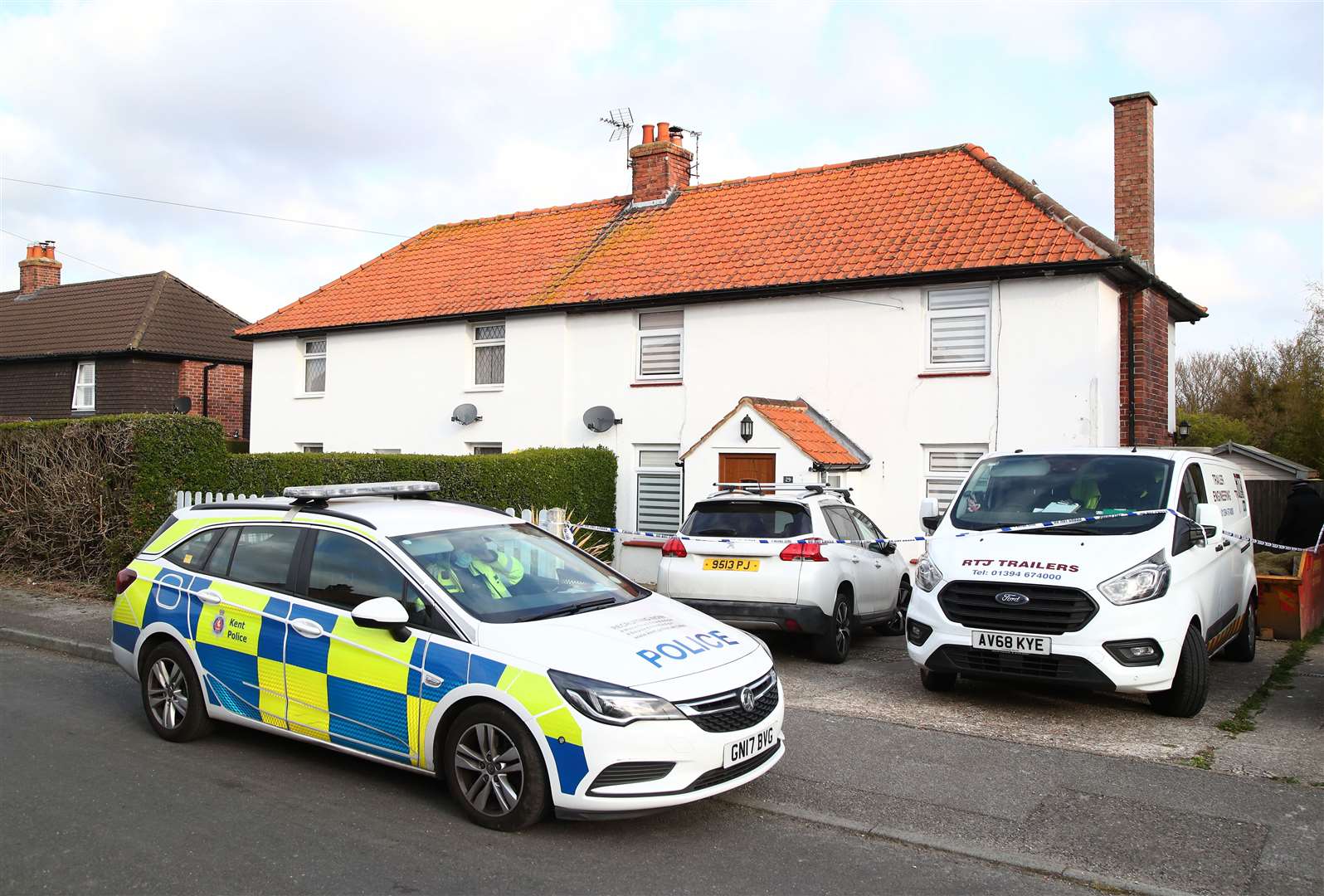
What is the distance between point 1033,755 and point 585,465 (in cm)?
1182

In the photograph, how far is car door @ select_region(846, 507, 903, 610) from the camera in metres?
11.4

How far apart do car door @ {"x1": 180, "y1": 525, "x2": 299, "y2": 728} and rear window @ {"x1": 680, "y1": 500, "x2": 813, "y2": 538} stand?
4.68 m

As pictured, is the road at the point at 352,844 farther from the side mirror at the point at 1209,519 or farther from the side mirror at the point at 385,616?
the side mirror at the point at 1209,519

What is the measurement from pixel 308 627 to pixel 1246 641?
874 centimetres

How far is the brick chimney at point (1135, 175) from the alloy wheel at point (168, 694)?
14501 mm

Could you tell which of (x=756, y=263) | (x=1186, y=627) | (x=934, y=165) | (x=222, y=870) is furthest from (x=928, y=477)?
(x=222, y=870)

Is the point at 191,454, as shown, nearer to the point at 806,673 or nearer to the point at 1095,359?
the point at 806,673

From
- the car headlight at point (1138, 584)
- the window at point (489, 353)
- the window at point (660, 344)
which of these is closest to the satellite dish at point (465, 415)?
the window at point (489, 353)

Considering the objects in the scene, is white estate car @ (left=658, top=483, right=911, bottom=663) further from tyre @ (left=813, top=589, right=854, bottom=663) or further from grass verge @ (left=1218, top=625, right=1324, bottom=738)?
grass verge @ (left=1218, top=625, right=1324, bottom=738)

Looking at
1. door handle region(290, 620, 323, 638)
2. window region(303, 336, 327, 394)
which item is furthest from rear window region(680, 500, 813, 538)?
window region(303, 336, 327, 394)

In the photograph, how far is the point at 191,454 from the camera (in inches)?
575

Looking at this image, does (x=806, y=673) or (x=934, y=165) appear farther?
(x=934, y=165)

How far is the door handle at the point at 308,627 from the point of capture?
20.3 ft

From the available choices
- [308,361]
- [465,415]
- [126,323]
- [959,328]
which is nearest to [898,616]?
[959,328]
